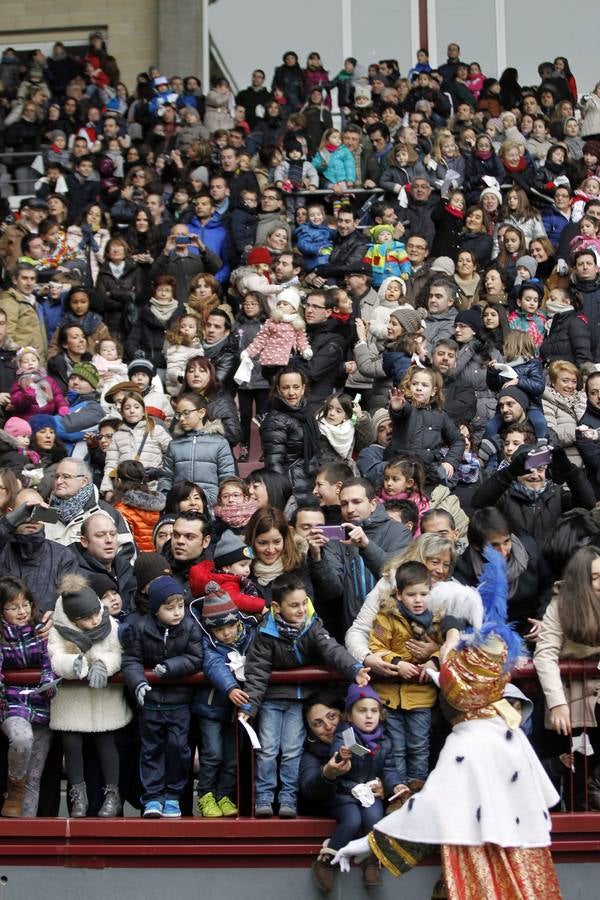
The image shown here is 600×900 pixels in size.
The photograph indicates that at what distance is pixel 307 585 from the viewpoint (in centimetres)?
866

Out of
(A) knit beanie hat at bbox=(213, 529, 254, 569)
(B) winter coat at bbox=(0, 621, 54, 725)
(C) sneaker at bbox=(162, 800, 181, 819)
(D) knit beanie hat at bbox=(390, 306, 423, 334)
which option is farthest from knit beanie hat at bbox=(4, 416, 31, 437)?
(C) sneaker at bbox=(162, 800, 181, 819)

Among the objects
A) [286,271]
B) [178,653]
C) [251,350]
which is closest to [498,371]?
[251,350]

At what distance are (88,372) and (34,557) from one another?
4.49 m

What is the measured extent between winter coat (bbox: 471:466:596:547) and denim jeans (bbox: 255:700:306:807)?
7.94ft

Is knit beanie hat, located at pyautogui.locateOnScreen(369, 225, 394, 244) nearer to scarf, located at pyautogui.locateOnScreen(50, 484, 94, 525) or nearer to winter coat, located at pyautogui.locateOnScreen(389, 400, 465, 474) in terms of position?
winter coat, located at pyautogui.locateOnScreen(389, 400, 465, 474)

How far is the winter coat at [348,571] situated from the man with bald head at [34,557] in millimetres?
1460

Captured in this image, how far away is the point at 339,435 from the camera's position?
38.9ft

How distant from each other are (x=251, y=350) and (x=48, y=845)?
20.8 feet

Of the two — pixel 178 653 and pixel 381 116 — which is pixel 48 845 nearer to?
pixel 178 653

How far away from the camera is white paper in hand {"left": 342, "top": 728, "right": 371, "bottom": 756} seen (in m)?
7.45

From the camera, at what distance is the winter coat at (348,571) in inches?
336

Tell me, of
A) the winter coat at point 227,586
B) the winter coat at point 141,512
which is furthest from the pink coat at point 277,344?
the winter coat at point 227,586

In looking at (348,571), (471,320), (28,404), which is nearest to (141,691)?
(348,571)

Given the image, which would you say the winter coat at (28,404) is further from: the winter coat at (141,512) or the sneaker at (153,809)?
the sneaker at (153,809)
